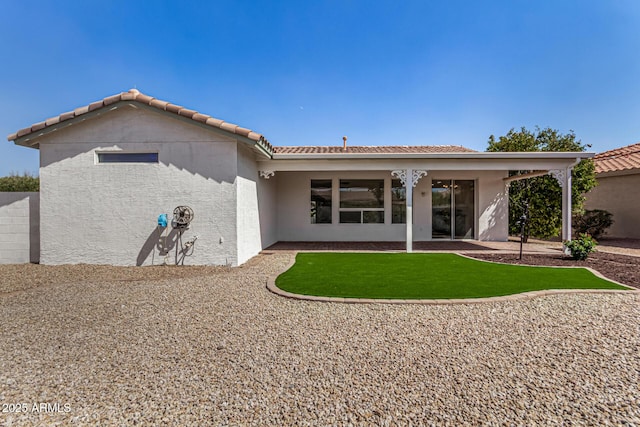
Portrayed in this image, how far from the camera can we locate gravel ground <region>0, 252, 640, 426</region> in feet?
6.78

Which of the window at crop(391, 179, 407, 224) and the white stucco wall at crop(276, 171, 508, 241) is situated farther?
the window at crop(391, 179, 407, 224)

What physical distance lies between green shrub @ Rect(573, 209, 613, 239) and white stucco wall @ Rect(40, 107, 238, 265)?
581 inches

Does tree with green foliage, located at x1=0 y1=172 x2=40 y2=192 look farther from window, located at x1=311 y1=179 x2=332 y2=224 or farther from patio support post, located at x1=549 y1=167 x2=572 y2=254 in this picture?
patio support post, located at x1=549 y1=167 x2=572 y2=254

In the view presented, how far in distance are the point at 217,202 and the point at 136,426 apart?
5.69m

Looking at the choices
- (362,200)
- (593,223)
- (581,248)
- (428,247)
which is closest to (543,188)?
(593,223)

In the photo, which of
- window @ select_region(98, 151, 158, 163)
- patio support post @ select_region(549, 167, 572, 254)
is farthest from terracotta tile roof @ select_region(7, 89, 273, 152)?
patio support post @ select_region(549, 167, 572, 254)

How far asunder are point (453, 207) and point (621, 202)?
837 centimetres

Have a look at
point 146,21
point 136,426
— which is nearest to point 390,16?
point 146,21

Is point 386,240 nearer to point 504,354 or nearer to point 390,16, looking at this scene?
point 390,16

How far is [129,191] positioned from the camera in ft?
23.7

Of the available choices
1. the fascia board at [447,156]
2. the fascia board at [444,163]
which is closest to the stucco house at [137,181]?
the fascia board at [447,156]

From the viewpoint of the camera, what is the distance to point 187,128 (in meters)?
7.17

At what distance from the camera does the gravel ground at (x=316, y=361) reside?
207 cm

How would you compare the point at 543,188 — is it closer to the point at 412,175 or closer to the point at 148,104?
the point at 412,175
